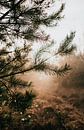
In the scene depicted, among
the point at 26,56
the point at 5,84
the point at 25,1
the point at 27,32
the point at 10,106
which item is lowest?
the point at 10,106

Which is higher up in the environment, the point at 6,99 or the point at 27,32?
the point at 27,32

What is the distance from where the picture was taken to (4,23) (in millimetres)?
5699

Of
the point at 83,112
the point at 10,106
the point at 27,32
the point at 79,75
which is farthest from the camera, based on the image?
the point at 79,75

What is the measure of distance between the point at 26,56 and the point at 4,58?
1.45 ft

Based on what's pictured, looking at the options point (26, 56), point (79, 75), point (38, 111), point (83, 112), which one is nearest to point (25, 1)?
point (26, 56)

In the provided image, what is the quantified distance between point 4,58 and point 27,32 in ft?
2.34

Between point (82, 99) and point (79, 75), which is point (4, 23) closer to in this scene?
point (82, 99)

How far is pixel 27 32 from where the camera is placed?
5977mm

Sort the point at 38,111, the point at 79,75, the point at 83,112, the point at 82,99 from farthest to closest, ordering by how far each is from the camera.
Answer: the point at 79,75 → the point at 82,99 → the point at 83,112 → the point at 38,111

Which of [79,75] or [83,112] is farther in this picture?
[79,75]

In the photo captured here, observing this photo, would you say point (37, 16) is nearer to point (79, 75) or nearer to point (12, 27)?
point (12, 27)

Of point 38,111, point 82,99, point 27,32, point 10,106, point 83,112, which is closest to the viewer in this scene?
point 10,106

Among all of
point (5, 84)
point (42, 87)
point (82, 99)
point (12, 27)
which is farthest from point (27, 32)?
point (42, 87)

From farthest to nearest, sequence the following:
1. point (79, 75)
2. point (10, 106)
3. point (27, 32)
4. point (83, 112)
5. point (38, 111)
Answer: point (79, 75) → point (83, 112) → point (38, 111) → point (27, 32) → point (10, 106)
